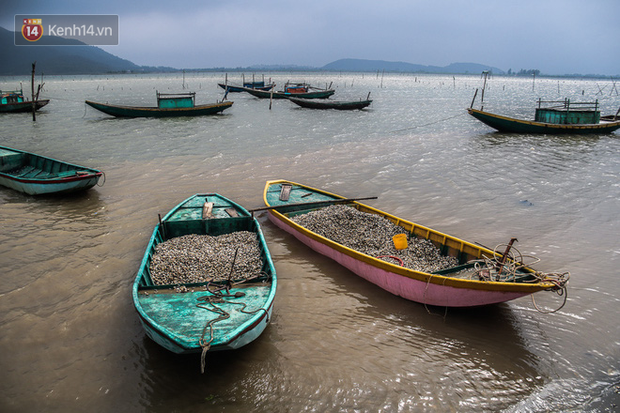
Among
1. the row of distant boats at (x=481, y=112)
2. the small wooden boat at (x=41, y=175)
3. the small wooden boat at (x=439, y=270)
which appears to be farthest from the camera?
the row of distant boats at (x=481, y=112)

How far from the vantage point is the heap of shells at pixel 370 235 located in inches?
279

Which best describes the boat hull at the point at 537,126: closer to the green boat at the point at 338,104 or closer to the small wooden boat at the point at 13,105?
the green boat at the point at 338,104

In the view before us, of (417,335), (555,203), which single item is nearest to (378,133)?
(555,203)

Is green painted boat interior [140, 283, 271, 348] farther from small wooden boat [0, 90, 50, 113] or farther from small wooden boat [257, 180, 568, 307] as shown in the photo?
small wooden boat [0, 90, 50, 113]

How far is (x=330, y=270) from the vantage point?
7770mm

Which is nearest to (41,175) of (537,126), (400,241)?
(400,241)

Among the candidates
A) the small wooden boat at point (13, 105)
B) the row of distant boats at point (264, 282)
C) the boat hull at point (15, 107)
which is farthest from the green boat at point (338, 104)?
the row of distant boats at point (264, 282)

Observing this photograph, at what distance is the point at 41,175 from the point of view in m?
12.4

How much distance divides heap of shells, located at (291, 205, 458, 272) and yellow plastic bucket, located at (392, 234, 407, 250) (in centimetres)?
7

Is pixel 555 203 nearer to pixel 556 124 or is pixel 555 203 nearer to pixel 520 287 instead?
pixel 520 287

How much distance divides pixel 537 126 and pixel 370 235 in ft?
65.0

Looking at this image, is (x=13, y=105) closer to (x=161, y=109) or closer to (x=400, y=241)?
(x=161, y=109)

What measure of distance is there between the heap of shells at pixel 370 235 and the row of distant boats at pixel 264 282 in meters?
0.16

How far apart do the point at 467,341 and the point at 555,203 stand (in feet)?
26.4
